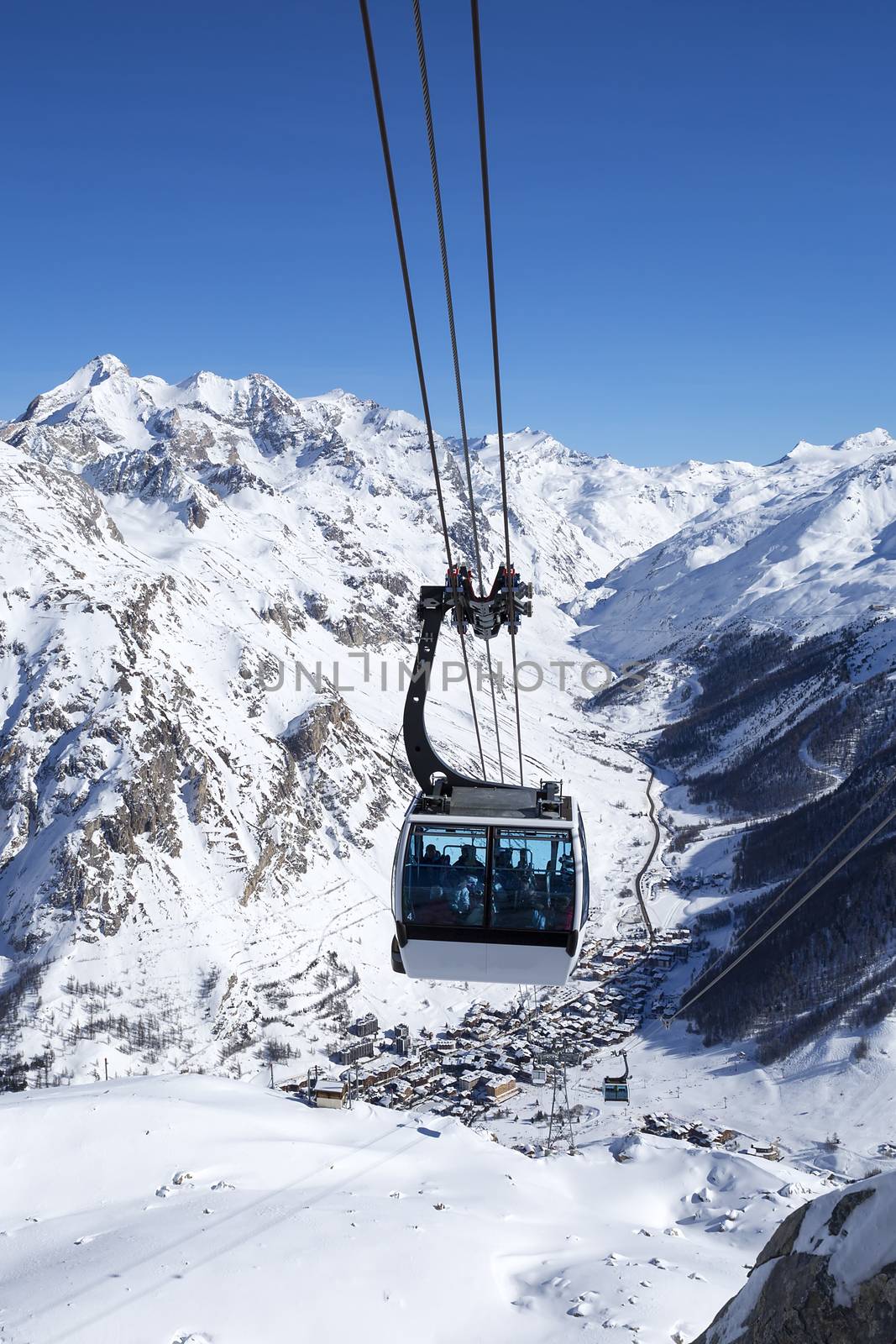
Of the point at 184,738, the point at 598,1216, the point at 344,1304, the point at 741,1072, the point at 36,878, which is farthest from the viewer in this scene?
the point at 184,738

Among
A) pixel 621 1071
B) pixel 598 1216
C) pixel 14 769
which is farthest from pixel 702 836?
pixel 598 1216

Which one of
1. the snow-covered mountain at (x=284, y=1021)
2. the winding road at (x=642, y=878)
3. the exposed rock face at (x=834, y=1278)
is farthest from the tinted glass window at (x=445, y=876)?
the winding road at (x=642, y=878)

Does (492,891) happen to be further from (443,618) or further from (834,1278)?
(834,1278)

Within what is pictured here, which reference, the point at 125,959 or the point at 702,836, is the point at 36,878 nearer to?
the point at 125,959

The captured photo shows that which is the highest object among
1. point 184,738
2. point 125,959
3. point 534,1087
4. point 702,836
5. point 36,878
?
point 184,738

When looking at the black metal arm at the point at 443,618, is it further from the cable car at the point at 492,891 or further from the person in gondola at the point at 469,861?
the person in gondola at the point at 469,861

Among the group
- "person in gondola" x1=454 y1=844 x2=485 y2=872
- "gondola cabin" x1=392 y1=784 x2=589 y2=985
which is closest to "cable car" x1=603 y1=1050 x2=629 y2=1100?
"gondola cabin" x1=392 y1=784 x2=589 y2=985

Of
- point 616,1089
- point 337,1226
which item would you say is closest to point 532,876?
point 337,1226
